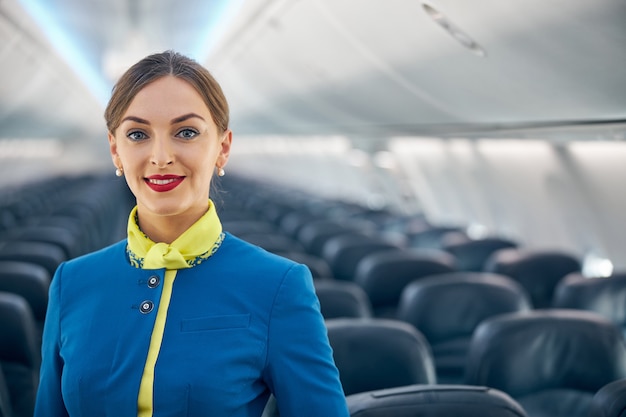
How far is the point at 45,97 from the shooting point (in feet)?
53.9

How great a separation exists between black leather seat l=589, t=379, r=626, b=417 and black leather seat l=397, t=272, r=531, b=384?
2.16 metres

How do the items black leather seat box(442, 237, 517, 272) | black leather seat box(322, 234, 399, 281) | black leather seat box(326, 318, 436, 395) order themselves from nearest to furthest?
black leather seat box(326, 318, 436, 395), black leather seat box(322, 234, 399, 281), black leather seat box(442, 237, 517, 272)

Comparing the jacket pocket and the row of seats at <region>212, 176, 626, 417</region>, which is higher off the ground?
the jacket pocket

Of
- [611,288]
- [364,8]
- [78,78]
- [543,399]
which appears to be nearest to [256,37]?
[364,8]

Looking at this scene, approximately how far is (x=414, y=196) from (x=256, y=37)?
6.60m

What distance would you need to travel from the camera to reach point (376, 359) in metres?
3.41

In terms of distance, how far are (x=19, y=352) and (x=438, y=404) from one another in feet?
8.30

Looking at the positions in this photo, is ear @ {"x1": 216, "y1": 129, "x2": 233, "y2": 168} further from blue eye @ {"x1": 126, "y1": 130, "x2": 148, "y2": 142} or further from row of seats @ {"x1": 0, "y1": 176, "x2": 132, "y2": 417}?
row of seats @ {"x1": 0, "y1": 176, "x2": 132, "y2": 417}

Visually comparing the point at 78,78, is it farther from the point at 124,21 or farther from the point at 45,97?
the point at 124,21

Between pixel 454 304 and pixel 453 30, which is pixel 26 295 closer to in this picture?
pixel 454 304

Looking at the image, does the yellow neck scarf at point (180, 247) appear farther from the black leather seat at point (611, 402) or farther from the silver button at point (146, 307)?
the black leather seat at point (611, 402)

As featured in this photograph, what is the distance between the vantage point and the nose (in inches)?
73.3

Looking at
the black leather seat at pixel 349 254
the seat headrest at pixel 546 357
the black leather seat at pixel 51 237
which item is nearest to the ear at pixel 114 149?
the seat headrest at pixel 546 357

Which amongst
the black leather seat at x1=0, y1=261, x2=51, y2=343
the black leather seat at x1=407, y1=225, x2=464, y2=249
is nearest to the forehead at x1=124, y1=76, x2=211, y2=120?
the black leather seat at x1=0, y1=261, x2=51, y2=343
